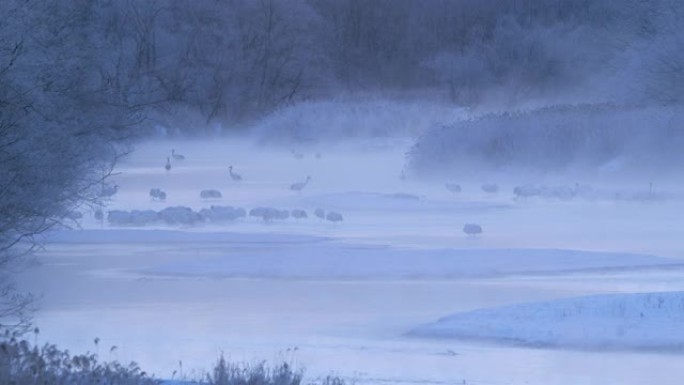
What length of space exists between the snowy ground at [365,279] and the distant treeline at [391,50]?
159 inches

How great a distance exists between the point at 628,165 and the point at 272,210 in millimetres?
8388

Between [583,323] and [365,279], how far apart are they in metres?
3.16

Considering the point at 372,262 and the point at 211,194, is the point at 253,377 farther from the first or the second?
the point at 211,194

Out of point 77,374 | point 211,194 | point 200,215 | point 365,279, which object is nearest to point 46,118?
point 365,279

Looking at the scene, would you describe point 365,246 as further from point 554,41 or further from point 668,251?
point 554,41

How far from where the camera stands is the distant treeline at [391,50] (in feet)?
110

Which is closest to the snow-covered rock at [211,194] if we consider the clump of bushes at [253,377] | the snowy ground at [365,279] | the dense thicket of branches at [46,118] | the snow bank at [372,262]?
the snowy ground at [365,279]

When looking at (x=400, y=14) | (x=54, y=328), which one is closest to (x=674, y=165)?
(x=54, y=328)

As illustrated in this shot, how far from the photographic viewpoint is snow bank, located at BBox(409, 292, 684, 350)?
10.8 metres

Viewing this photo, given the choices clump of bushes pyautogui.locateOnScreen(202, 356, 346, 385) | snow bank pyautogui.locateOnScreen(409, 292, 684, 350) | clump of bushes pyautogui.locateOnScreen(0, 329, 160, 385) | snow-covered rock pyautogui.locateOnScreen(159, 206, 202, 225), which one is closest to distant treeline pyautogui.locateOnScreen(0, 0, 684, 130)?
snow-covered rock pyautogui.locateOnScreen(159, 206, 202, 225)

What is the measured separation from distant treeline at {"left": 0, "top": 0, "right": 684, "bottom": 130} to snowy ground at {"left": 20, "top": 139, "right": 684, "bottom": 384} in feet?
13.2

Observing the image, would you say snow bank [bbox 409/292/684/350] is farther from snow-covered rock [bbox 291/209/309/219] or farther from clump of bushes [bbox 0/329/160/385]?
snow-covered rock [bbox 291/209/309/219]

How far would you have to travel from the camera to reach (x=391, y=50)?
192ft

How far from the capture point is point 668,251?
1571 centimetres
